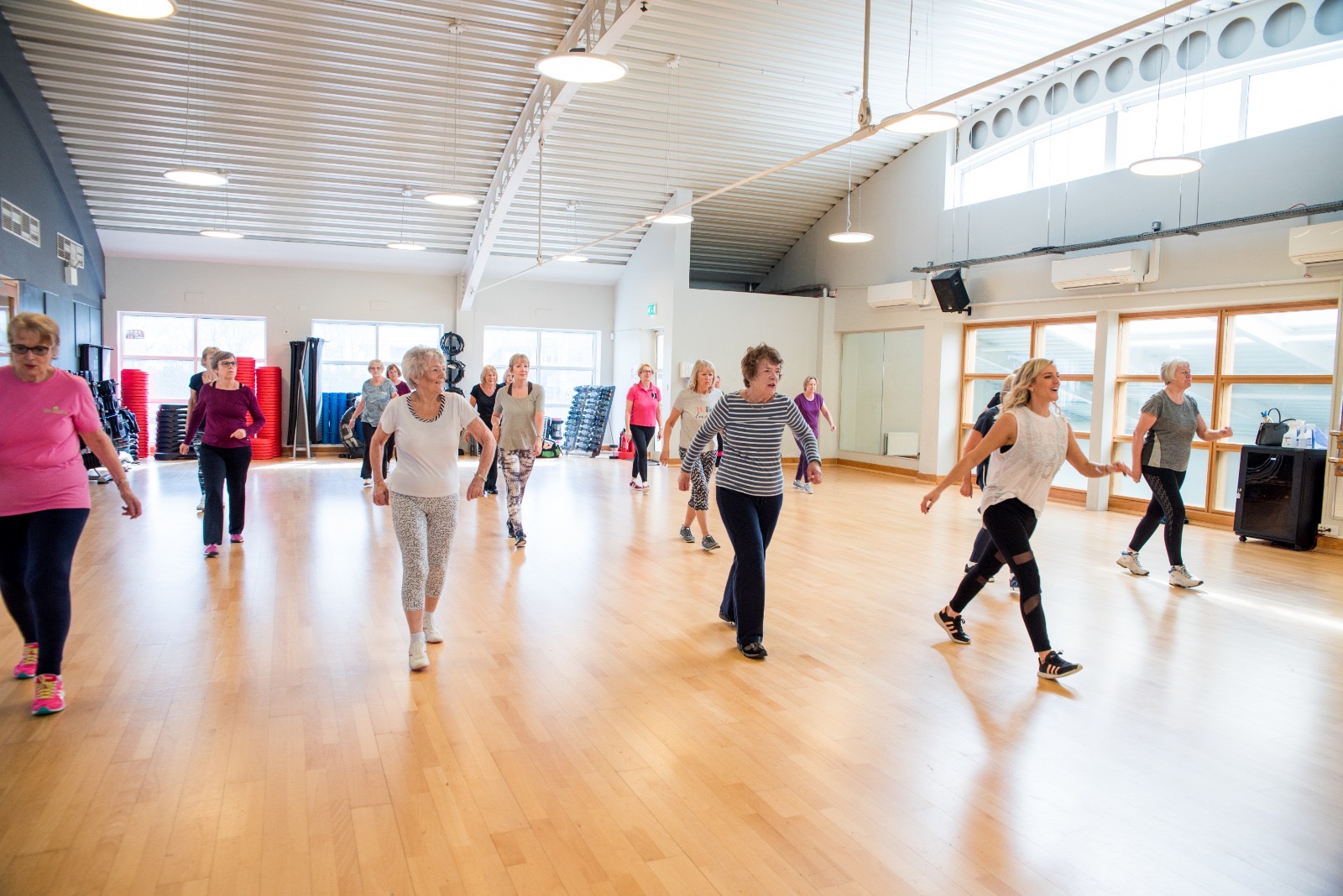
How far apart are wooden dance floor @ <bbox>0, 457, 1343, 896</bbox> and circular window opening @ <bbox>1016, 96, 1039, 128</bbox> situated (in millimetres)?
7196

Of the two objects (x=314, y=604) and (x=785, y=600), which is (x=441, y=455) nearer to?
(x=314, y=604)

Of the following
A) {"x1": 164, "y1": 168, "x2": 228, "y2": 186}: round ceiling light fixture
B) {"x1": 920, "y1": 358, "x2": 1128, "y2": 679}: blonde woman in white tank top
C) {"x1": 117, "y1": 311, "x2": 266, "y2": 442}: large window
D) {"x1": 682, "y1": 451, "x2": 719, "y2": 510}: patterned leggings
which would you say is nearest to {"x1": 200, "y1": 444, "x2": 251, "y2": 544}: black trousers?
{"x1": 682, "y1": 451, "x2": 719, "y2": 510}: patterned leggings

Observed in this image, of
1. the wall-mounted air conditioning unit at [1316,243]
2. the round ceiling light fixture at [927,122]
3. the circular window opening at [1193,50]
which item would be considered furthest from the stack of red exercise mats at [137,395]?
the wall-mounted air conditioning unit at [1316,243]

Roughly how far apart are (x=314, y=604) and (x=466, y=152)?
8629 millimetres

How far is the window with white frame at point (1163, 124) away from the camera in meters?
8.49

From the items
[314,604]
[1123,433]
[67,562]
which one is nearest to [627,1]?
[314,604]

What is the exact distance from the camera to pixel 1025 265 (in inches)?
449

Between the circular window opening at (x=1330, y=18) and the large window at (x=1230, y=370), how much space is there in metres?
2.46

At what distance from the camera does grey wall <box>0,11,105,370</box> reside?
9.52 m

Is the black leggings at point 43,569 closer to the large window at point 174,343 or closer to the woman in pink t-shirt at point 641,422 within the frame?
the woman in pink t-shirt at point 641,422

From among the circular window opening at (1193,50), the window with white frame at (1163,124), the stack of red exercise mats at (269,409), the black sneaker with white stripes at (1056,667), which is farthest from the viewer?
the stack of red exercise mats at (269,409)

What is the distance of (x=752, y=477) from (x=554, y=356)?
44.9 feet

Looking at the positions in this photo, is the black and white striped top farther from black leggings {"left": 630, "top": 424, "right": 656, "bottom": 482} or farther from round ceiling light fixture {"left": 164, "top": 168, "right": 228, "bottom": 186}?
round ceiling light fixture {"left": 164, "top": 168, "right": 228, "bottom": 186}

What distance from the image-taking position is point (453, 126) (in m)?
11.5
